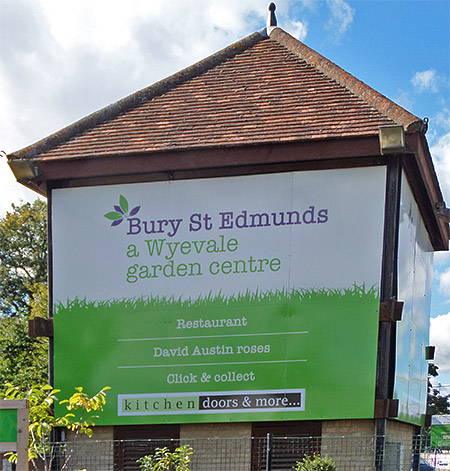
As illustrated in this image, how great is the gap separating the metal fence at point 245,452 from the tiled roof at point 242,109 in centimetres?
503

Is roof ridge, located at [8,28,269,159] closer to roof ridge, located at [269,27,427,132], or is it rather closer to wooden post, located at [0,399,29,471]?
roof ridge, located at [269,27,427,132]

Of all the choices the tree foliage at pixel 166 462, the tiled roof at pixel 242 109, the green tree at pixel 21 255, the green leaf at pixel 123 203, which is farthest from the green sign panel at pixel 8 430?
the green tree at pixel 21 255

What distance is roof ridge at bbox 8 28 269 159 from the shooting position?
15.0 m

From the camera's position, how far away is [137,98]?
52.0ft

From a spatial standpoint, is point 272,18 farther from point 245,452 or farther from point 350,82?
point 245,452

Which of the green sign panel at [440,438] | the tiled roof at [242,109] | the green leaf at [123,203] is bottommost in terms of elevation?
the green sign panel at [440,438]

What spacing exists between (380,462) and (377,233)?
366 cm

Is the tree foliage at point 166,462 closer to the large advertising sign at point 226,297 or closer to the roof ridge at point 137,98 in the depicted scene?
the large advertising sign at point 226,297

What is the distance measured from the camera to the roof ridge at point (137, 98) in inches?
589

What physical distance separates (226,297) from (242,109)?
3.64 meters

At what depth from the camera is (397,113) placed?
13492 mm

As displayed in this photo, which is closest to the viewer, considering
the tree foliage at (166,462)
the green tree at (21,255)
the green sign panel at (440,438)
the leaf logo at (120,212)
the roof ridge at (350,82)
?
the tree foliage at (166,462)

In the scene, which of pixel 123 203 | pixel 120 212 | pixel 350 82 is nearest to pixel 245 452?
pixel 120 212

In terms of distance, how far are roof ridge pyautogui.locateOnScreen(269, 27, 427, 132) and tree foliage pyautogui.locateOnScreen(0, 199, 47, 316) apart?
24.7 m
